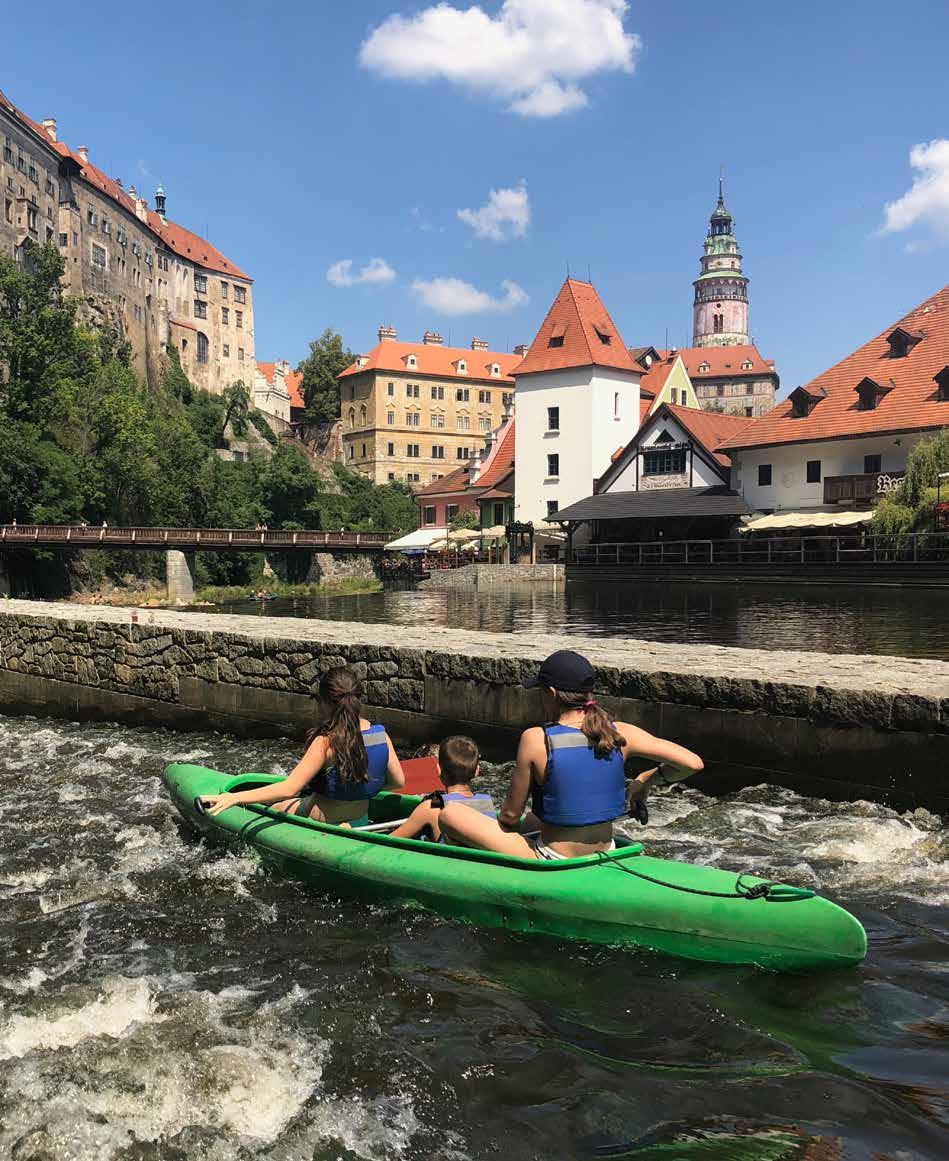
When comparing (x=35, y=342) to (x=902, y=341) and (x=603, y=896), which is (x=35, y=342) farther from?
(x=603, y=896)

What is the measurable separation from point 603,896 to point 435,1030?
1121mm

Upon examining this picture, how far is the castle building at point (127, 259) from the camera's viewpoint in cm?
7581

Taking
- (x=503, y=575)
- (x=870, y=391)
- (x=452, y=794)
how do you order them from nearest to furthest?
(x=452, y=794) < (x=870, y=391) < (x=503, y=575)

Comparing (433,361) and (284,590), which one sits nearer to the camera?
(284,590)

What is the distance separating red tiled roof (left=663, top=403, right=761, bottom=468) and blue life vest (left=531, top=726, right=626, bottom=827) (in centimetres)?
4795

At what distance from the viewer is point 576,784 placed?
5.30 metres

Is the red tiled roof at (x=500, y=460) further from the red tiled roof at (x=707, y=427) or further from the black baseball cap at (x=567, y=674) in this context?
the black baseball cap at (x=567, y=674)

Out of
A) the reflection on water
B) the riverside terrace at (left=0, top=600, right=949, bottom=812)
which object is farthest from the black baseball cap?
the reflection on water

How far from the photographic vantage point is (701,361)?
14800 cm

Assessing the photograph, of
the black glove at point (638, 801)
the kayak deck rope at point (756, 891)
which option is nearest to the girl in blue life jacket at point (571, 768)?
the black glove at point (638, 801)

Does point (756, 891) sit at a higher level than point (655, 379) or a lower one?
lower

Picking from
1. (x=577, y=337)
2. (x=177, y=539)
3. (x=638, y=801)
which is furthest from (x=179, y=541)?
(x=638, y=801)

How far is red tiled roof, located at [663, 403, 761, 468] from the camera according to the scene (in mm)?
53684

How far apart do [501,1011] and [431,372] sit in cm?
11117
